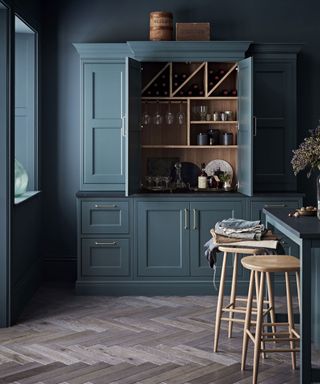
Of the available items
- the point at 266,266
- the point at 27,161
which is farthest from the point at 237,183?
the point at 266,266

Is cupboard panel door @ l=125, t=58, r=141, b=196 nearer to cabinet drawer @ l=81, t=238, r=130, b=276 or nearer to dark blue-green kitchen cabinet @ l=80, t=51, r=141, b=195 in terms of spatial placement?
dark blue-green kitchen cabinet @ l=80, t=51, r=141, b=195

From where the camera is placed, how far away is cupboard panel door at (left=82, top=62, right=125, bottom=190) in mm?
6848

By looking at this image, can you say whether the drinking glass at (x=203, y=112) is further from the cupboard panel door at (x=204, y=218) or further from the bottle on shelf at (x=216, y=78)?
the cupboard panel door at (x=204, y=218)

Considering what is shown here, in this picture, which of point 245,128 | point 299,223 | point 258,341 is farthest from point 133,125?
point 258,341

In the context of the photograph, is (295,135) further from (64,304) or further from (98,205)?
(64,304)

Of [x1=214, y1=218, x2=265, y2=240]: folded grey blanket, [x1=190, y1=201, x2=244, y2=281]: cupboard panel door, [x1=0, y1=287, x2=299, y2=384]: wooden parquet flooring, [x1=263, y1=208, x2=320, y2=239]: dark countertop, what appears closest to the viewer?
[x1=263, y1=208, x2=320, y2=239]: dark countertop

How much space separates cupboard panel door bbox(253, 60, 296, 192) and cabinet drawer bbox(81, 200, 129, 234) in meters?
1.32

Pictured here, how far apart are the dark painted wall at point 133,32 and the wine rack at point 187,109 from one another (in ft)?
1.40

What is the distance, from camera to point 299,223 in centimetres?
439

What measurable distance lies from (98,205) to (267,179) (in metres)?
1.65

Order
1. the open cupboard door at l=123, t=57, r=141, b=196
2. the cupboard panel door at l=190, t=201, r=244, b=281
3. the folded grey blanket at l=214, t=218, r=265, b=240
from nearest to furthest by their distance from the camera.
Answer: the folded grey blanket at l=214, t=218, r=265, b=240, the open cupboard door at l=123, t=57, r=141, b=196, the cupboard panel door at l=190, t=201, r=244, b=281

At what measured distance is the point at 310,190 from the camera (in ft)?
23.9

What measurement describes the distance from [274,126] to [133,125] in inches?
54.6

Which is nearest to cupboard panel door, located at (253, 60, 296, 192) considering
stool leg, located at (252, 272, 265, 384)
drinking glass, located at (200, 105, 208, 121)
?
drinking glass, located at (200, 105, 208, 121)
